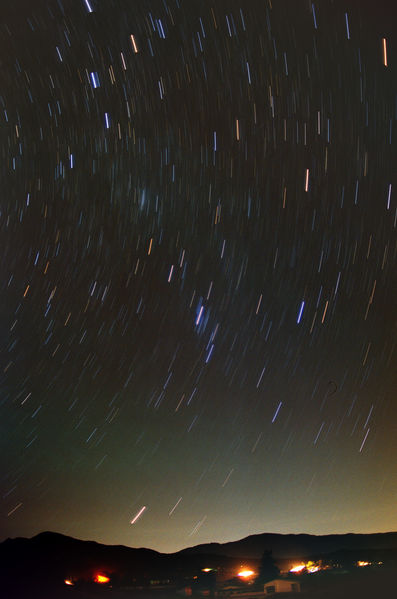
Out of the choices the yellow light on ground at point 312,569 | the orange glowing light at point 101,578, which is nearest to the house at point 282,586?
the yellow light on ground at point 312,569

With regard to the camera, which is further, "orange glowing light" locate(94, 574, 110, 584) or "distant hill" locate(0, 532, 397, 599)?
"orange glowing light" locate(94, 574, 110, 584)

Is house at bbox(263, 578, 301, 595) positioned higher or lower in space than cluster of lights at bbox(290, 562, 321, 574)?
lower

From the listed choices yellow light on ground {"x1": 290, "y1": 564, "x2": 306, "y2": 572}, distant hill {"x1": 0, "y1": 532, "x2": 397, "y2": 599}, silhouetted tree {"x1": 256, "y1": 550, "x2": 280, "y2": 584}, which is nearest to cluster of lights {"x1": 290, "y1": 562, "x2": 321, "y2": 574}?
yellow light on ground {"x1": 290, "y1": 564, "x2": 306, "y2": 572}

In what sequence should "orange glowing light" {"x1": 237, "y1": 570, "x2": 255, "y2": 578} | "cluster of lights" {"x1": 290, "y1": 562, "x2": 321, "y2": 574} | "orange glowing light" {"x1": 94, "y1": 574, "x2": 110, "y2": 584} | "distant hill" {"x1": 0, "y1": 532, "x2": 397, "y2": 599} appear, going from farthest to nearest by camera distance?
"orange glowing light" {"x1": 94, "y1": 574, "x2": 110, "y2": 584} → "cluster of lights" {"x1": 290, "y1": 562, "x2": 321, "y2": 574} → "orange glowing light" {"x1": 237, "y1": 570, "x2": 255, "y2": 578} → "distant hill" {"x1": 0, "y1": 532, "x2": 397, "y2": 599}

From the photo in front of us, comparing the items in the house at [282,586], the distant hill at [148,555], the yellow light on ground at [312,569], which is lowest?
the house at [282,586]

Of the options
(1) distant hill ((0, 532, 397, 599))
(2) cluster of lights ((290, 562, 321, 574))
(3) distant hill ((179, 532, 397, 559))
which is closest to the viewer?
(3) distant hill ((179, 532, 397, 559))

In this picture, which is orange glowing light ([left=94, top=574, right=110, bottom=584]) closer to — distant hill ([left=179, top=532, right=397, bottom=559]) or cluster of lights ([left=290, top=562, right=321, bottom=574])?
distant hill ([left=179, top=532, right=397, bottom=559])

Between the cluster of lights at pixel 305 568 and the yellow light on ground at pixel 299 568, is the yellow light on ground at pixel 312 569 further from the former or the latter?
the yellow light on ground at pixel 299 568
